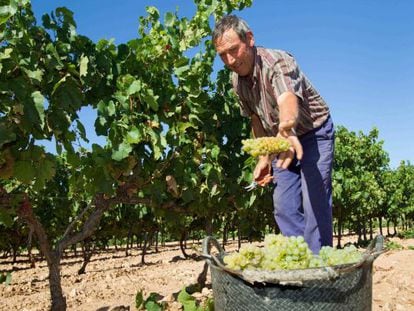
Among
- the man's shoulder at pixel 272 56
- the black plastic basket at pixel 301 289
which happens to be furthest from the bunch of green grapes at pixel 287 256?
the man's shoulder at pixel 272 56

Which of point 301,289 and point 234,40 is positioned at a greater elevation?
point 234,40

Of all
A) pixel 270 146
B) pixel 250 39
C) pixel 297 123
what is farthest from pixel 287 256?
pixel 250 39

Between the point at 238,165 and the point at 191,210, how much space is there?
110cm

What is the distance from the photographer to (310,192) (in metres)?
2.63

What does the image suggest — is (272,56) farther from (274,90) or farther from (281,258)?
(281,258)

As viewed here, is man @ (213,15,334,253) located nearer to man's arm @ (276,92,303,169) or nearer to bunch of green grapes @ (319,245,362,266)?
man's arm @ (276,92,303,169)

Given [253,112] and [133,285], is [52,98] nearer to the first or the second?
[253,112]

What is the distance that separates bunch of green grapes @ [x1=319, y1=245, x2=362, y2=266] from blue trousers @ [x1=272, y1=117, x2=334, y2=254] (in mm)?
719

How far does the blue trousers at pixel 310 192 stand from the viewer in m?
2.59

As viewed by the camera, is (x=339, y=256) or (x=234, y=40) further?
(x=234, y=40)

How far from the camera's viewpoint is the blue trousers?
8.50ft

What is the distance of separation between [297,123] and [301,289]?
43.1 inches

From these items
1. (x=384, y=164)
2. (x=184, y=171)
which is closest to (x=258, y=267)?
(x=184, y=171)

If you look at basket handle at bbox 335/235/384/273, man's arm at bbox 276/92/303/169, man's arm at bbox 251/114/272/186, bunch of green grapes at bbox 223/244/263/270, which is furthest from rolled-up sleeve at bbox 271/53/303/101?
bunch of green grapes at bbox 223/244/263/270
